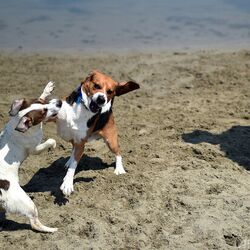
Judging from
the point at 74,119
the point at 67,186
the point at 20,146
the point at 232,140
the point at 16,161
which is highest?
the point at 74,119

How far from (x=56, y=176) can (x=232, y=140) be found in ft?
8.01

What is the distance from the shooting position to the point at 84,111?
5902 millimetres

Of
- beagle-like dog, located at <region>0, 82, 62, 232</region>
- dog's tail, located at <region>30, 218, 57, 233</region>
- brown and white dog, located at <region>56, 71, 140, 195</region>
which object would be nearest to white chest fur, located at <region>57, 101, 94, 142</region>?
brown and white dog, located at <region>56, 71, 140, 195</region>

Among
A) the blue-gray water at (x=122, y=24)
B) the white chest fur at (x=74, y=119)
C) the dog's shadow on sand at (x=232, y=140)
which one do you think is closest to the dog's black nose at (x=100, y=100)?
the white chest fur at (x=74, y=119)

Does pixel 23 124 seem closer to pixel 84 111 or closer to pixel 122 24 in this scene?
pixel 84 111

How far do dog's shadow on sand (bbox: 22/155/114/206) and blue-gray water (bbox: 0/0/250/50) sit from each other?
5770mm

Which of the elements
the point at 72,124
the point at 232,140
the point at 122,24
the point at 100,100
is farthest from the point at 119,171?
the point at 122,24

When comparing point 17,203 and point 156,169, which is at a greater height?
point 17,203

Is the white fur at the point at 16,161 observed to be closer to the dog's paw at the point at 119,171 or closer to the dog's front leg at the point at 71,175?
the dog's front leg at the point at 71,175

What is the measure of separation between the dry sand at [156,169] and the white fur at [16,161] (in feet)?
0.97

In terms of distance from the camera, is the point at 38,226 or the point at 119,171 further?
the point at 119,171

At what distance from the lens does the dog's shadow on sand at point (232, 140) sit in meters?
6.86

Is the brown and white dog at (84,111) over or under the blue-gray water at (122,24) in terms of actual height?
over

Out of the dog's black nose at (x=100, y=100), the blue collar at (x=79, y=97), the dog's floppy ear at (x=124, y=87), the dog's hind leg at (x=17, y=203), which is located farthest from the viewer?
the dog's floppy ear at (x=124, y=87)
